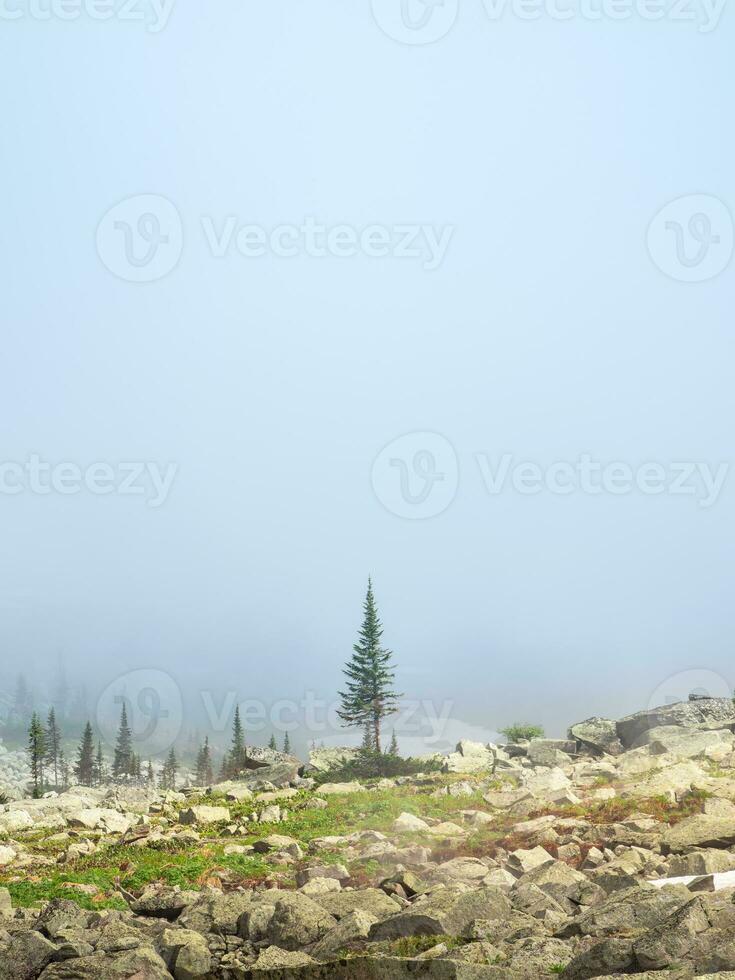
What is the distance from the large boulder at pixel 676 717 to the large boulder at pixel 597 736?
546mm

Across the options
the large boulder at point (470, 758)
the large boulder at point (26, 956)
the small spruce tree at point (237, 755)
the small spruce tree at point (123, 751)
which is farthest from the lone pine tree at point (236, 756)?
the large boulder at point (26, 956)

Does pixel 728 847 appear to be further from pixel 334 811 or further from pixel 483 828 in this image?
pixel 334 811

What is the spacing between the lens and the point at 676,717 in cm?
5178

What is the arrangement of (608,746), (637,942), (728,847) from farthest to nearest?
1. (608,746)
2. (728,847)
3. (637,942)

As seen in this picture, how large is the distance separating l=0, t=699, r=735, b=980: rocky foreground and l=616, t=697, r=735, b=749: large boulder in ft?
26.5

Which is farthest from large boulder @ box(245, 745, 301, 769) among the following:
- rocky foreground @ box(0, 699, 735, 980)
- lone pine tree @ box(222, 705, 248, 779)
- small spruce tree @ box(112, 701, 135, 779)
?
small spruce tree @ box(112, 701, 135, 779)

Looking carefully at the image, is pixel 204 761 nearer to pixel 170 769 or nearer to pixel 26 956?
pixel 170 769

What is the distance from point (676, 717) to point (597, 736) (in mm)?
4498

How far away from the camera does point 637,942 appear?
47.9 ft

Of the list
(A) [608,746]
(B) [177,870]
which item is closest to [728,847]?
(B) [177,870]

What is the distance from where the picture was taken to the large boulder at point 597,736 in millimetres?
50688

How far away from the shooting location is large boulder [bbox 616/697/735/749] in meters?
50.7

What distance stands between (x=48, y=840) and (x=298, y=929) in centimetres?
1982

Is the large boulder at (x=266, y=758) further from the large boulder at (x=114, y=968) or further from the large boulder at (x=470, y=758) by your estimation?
the large boulder at (x=114, y=968)
